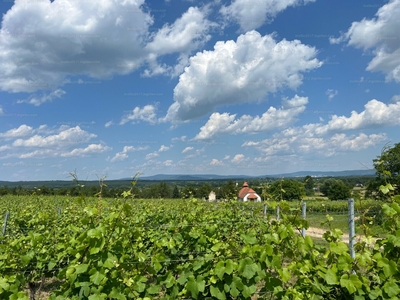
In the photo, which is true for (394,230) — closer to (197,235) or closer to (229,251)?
(229,251)

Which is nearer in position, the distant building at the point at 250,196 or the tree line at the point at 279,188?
the tree line at the point at 279,188

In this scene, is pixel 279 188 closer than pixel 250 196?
Yes

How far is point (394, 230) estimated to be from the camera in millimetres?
2461

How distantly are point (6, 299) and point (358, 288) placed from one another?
2.56m

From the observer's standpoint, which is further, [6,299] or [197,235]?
[197,235]

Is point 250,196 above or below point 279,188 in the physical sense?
below

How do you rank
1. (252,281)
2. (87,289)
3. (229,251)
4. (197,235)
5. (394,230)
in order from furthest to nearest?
(197,235) < (229,251) < (394,230) < (252,281) < (87,289)

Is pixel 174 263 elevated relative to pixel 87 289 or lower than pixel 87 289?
lower

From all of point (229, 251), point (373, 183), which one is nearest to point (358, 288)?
point (229, 251)

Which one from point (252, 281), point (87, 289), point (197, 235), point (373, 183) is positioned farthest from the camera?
point (373, 183)

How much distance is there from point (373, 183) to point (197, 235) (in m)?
24.8

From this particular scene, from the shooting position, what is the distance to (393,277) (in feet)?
7.49

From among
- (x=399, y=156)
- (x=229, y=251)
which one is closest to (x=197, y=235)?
(x=229, y=251)

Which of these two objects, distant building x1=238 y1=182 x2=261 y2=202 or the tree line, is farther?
distant building x1=238 y1=182 x2=261 y2=202
